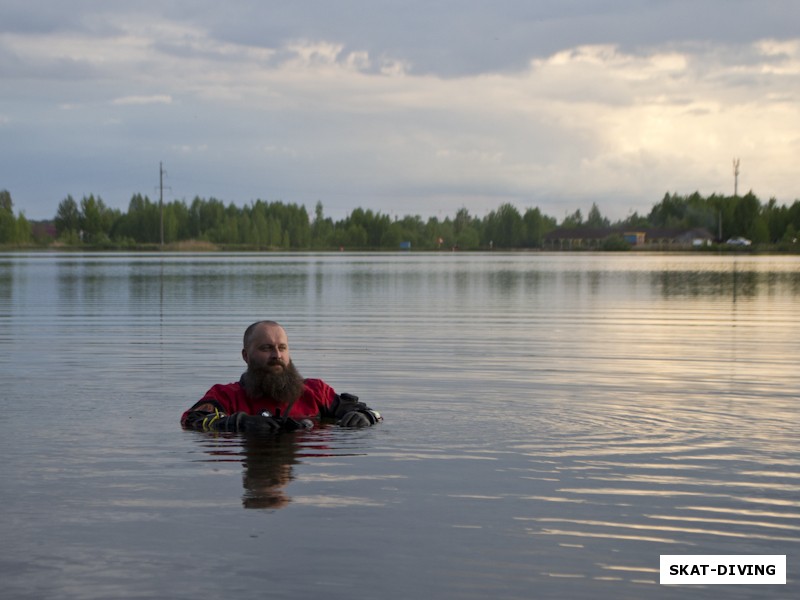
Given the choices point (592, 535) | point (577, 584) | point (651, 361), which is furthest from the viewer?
point (651, 361)

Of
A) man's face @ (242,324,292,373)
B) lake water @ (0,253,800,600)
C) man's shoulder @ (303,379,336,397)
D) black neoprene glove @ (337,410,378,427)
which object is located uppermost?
man's face @ (242,324,292,373)

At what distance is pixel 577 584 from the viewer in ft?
22.6

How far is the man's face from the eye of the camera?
11.5 metres

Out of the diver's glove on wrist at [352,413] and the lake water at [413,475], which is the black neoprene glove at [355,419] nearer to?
the diver's glove on wrist at [352,413]

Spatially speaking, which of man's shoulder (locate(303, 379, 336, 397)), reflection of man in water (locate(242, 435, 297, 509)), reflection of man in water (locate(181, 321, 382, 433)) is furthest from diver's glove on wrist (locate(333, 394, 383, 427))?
reflection of man in water (locate(242, 435, 297, 509))

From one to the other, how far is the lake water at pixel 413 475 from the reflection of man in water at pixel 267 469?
0.04 meters

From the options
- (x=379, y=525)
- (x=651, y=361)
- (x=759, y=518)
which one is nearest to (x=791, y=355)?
(x=651, y=361)

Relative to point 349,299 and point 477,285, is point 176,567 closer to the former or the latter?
point 349,299

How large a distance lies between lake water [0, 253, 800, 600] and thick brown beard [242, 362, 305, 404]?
17.3 inches

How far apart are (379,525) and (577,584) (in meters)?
1.80

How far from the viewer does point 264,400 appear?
12.1 m

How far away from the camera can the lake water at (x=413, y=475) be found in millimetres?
7129
